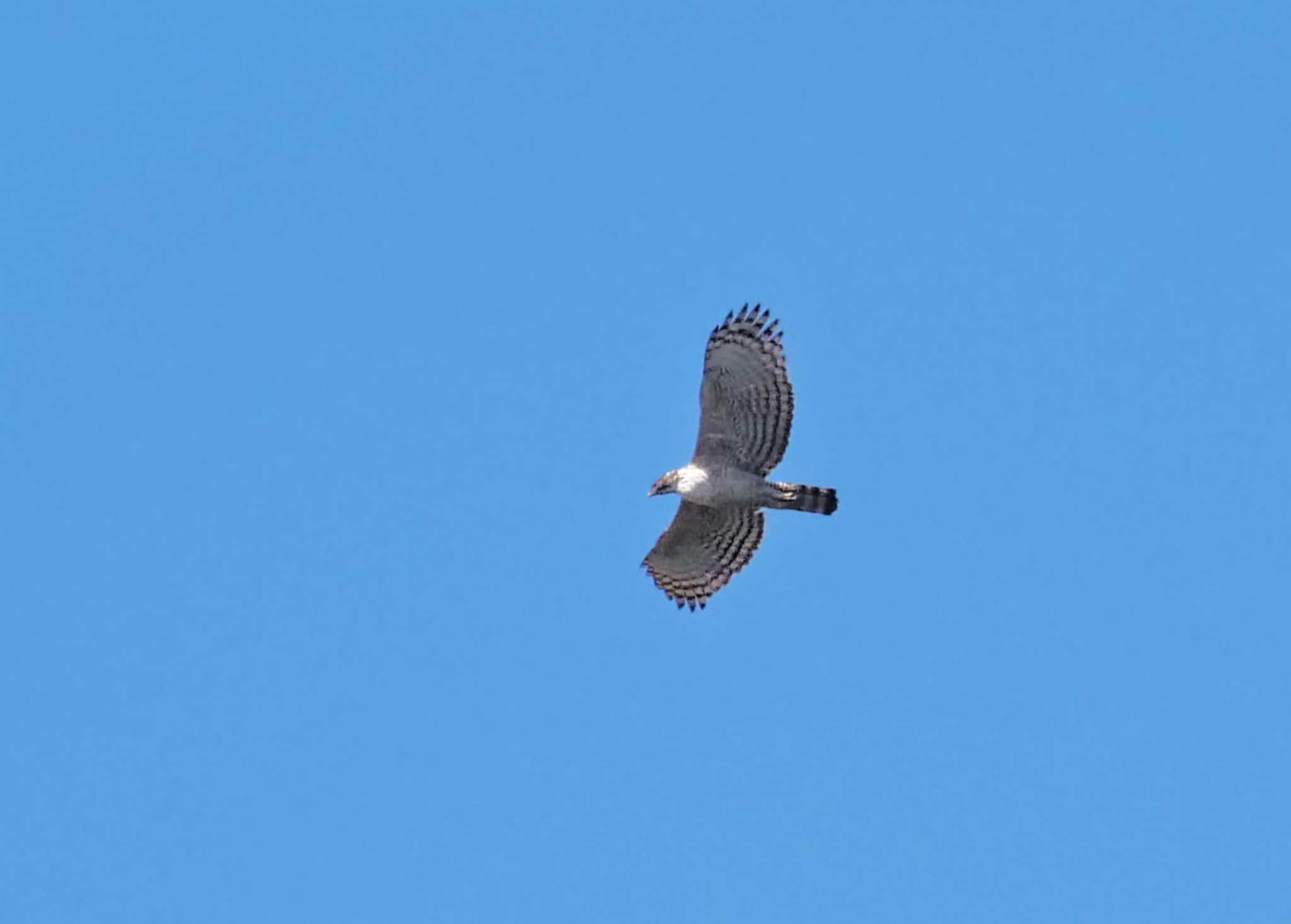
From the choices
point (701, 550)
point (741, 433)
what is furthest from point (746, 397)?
point (701, 550)

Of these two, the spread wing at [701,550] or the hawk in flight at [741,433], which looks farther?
the spread wing at [701,550]

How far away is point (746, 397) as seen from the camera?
81.6ft

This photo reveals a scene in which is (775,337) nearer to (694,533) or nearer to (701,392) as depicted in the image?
(701,392)

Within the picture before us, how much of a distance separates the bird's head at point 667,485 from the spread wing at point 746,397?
39 centimetres

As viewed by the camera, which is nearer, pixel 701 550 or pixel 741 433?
pixel 741 433

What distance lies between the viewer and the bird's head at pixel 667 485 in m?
25.4

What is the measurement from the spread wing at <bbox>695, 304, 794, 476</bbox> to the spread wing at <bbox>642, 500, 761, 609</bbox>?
884mm

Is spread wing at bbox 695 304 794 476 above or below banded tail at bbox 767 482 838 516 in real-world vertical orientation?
above

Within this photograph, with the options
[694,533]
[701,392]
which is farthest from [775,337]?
[694,533]

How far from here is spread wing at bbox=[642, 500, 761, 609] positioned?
26.1 m

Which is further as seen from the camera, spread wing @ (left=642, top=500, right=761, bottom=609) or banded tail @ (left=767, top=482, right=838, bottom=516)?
spread wing @ (left=642, top=500, right=761, bottom=609)

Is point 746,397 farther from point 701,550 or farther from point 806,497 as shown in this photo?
point 701,550

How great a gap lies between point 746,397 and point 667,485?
4.57ft

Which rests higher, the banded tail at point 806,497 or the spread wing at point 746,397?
the spread wing at point 746,397
